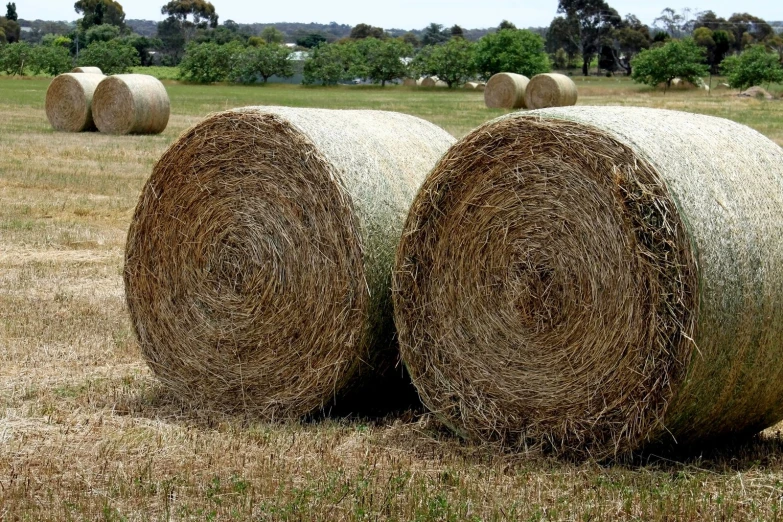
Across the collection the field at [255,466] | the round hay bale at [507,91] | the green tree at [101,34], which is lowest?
the field at [255,466]

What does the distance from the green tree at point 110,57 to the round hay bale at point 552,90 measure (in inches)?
1628

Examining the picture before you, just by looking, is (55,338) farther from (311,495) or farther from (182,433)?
(311,495)

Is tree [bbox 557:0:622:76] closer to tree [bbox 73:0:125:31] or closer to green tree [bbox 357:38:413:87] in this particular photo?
green tree [bbox 357:38:413:87]

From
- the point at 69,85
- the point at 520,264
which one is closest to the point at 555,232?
the point at 520,264

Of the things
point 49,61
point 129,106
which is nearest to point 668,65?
point 49,61

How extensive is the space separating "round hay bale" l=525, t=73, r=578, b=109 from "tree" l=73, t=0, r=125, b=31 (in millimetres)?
99931

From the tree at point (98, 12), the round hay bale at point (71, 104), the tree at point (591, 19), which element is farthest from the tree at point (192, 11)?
the round hay bale at point (71, 104)

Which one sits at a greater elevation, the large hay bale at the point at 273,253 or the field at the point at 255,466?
the large hay bale at the point at 273,253

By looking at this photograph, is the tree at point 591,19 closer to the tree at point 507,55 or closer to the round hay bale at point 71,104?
the tree at point 507,55

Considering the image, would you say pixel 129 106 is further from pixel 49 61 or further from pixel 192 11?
pixel 192 11

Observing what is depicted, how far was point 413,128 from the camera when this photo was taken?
7.48 m

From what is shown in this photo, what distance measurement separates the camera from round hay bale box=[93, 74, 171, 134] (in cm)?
2467

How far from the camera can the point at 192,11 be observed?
140875 millimetres

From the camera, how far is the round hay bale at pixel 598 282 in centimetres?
539
